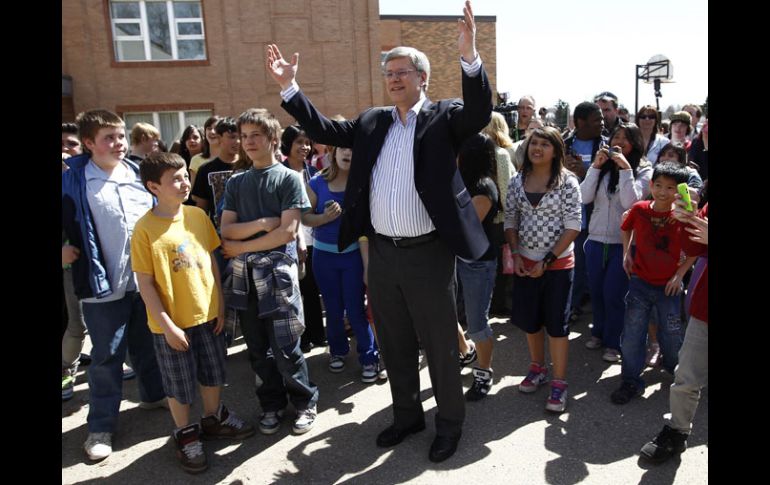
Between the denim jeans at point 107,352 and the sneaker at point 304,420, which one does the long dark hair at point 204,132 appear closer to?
the denim jeans at point 107,352

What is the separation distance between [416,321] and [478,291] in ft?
2.48

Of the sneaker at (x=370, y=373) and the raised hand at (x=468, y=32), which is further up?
the raised hand at (x=468, y=32)

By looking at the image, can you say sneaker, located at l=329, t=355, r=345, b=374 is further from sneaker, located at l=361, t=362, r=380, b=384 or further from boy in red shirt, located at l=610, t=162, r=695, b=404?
boy in red shirt, located at l=610, t=162, r=695, b=404

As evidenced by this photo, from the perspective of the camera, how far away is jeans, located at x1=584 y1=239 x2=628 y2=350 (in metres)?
3.96

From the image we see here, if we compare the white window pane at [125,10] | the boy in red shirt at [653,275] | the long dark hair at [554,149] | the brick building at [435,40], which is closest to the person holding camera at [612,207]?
the boy in red shirt at [653,275]

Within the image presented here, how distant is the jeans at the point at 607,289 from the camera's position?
3957 mm

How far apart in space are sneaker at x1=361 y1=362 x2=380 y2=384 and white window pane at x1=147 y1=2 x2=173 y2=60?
15.2 metres

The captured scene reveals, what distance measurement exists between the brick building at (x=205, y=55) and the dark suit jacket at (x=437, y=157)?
14225 millimetres

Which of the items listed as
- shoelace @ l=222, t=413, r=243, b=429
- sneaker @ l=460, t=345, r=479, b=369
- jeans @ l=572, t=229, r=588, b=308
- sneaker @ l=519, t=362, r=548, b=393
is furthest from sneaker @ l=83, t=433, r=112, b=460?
jeans @ l=572, t=229, r=588, b=308
